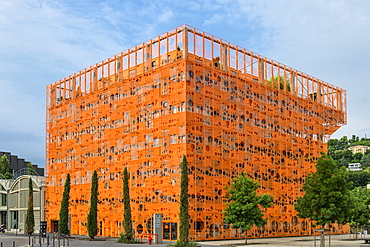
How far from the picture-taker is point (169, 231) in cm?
5628

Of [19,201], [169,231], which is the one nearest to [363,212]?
[169,231]

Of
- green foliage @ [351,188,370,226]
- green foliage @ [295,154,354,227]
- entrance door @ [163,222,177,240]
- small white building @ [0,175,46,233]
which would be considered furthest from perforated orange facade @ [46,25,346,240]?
green foliage @ [295,154,354,227]

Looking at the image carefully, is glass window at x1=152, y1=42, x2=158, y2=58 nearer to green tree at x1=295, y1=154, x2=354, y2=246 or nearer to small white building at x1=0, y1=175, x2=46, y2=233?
green tree at x1=295, y1=154, x2=354, y2=246

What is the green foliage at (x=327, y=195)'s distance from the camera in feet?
135

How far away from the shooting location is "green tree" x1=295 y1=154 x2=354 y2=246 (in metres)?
41.1

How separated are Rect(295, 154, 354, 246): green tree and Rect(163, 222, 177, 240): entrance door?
17.8 meters

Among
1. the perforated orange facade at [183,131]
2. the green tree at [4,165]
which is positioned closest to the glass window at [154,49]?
the perforated orange facade at [183,131]

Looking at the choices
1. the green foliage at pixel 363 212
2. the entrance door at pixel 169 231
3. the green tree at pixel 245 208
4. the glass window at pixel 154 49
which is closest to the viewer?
the green tree at pixel 245 208

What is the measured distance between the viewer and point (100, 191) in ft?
224

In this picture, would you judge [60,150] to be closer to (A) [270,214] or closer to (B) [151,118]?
(B) [151,118]

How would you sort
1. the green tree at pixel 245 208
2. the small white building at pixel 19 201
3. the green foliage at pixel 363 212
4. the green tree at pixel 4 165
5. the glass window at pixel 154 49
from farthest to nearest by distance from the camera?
the green tree at pixel 4 165
the small white building at pixel 19 201
the glass window at pixel 154 49
the green foliage at pixel 363 212
the green tree at pixel 245 208

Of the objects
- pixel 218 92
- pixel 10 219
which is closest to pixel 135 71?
pixel 218 92

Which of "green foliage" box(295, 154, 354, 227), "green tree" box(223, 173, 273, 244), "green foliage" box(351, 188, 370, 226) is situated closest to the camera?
"green foliage" box(295, 154, 354, 227)

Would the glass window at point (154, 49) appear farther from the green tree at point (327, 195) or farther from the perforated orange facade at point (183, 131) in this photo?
the green tree at point (327, 195)
